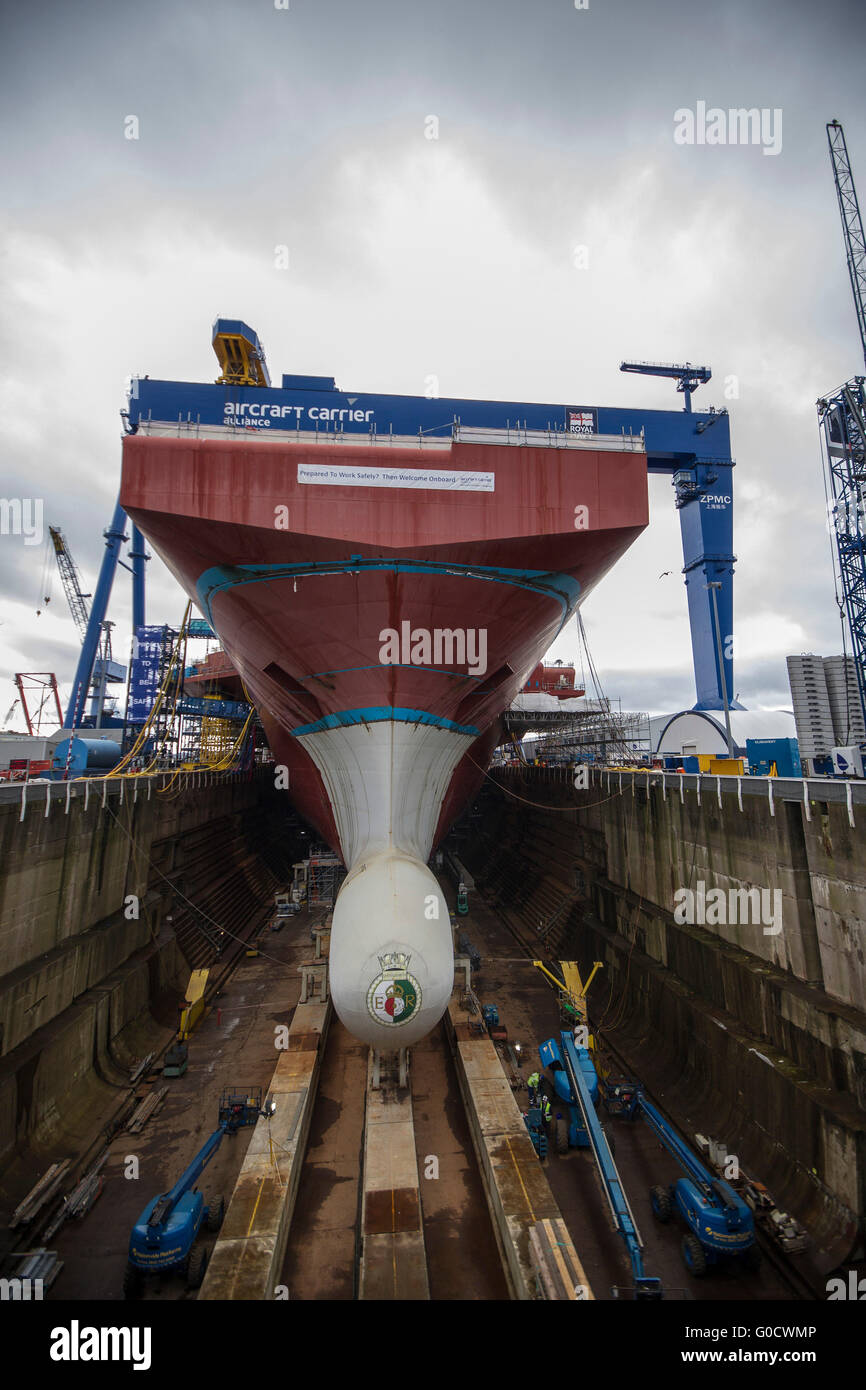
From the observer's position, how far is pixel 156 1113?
33.7 ft

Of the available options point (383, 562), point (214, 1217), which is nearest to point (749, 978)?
point (214, 1217)

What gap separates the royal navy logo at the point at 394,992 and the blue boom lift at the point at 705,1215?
403 cm

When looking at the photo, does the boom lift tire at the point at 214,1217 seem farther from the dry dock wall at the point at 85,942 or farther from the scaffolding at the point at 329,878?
the scaffolding at the point at 329,878

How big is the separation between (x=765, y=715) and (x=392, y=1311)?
3137 centimetres

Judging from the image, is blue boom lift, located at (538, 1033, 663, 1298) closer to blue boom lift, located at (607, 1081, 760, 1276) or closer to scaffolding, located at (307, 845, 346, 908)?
blue boom lift, located at (607, 1081, 760, 1276)

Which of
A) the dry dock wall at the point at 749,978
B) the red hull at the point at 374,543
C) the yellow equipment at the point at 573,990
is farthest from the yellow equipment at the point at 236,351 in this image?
the yellow equipment at the point at 573,990

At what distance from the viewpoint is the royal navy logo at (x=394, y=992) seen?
7.36m

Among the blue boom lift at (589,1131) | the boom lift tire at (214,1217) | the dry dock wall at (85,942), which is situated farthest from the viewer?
the dry dock wall at (85,942)

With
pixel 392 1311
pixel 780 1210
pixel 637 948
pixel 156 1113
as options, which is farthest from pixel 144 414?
pixel 780 1210

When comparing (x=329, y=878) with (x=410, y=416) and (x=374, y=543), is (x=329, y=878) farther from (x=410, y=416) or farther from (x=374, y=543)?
(x=410, y=416)

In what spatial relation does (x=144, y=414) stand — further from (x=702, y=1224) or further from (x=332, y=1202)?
(x=702, y=1224)

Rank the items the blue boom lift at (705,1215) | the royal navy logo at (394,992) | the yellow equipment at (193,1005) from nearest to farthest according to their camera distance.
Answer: the blue boom lift at (705,1215)
the royal navy logo at (394,992)
the yellow equipment at (193,1005)

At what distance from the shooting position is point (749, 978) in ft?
30.4

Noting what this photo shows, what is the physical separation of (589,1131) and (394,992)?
3362mm
